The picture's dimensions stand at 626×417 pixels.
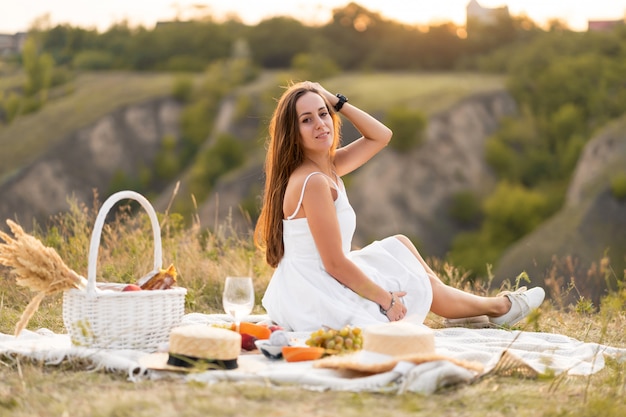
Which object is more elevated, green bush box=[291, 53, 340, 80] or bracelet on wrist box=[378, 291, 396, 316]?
green bush box=[291, 53, 340, 80]

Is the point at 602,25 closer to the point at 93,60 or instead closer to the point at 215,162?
the point at 215,162

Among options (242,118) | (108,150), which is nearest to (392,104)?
(242,118)

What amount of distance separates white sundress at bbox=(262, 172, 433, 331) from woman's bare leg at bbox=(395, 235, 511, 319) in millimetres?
135

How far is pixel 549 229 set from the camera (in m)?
35.9

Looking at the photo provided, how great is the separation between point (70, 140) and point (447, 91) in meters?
23.9

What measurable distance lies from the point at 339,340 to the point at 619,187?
3337cm

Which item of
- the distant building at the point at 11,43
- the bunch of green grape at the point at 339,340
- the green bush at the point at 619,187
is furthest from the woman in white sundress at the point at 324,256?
the distant building at the point at 11,43

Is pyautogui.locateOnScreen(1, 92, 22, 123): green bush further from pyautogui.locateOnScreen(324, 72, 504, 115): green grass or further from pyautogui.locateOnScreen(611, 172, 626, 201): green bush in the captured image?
pyautogui.locateOnScreen(611, 172, 626, 201): green bush

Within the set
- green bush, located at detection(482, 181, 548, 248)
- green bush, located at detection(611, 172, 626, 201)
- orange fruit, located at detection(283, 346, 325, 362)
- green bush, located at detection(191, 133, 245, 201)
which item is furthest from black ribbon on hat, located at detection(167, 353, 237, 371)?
green bush, located at detection(191, 133, 245, 201)

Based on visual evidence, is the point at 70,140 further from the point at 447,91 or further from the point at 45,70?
A: the point at 447,91

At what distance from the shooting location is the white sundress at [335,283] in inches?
173

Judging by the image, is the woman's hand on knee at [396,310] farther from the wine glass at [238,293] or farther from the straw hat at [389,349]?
the straw hat at [389,349]

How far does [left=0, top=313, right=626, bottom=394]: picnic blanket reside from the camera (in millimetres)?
3291

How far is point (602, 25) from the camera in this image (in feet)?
177
